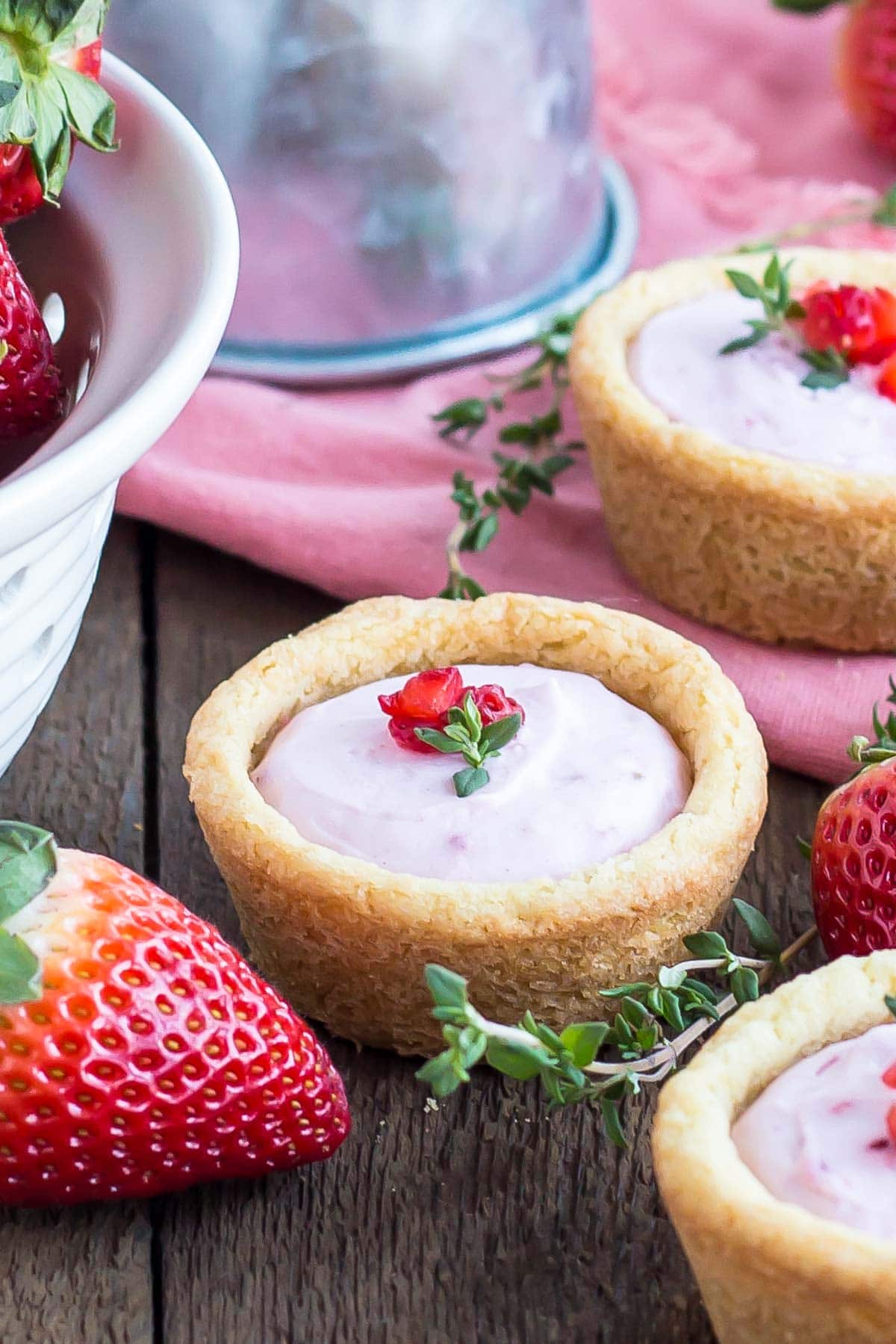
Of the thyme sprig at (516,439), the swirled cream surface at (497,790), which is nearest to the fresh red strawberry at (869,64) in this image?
the thyme sprig at (516,439)

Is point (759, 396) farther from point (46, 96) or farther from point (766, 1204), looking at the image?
point (766, 1204)

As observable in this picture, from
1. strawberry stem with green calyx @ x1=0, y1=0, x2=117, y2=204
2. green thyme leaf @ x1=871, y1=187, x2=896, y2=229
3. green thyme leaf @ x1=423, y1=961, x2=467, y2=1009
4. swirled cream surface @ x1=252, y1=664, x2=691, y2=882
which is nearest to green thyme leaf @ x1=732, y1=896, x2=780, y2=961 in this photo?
swirled cream surface @ x1=252, y1=664, x2=691, y2=882

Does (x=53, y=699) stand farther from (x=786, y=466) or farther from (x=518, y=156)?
(x=518, y=156)

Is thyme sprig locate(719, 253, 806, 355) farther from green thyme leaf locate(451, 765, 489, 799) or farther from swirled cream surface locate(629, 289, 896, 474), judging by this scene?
green thyme leaf locate(451, 765, 489, 799)

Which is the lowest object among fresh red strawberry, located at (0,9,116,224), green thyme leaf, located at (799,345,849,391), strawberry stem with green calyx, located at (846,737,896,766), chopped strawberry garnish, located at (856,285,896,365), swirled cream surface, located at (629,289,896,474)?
strawberry stem with green calyx, located at (846,737,896,766)

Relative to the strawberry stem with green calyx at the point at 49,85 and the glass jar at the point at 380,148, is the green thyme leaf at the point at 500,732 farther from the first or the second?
the glass jar at the point at 380,148

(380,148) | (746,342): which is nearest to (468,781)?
(746,342)

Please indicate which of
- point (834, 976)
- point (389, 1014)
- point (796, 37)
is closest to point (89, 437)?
point (389, 1014)
